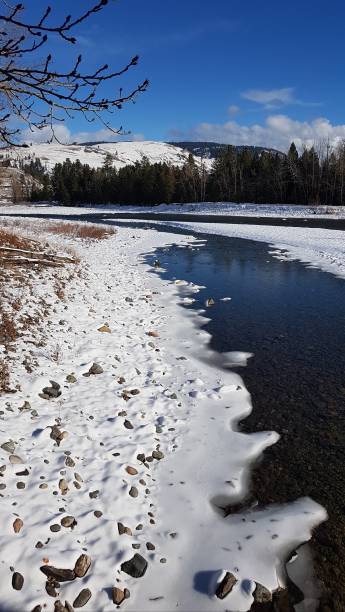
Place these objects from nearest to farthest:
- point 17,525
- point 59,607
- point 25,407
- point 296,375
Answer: point 59,607, point 17,525, point 25,407, point 296,375

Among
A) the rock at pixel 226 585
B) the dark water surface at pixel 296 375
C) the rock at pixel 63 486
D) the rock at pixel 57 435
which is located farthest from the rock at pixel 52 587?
the dark water surface at pixel 296 375

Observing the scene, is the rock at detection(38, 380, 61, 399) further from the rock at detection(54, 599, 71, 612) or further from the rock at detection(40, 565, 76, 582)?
the rock at detection(54, 599, 71, 612)

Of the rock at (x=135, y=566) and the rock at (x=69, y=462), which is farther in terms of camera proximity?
the rock at (x=69, y=462)

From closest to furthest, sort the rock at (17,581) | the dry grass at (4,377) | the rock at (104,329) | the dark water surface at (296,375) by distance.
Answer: the rock at (17,581) → the dark water surface at (296,375) → the dry grass at (4,377) → the rock at (104,329)

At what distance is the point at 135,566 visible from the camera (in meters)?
4.11

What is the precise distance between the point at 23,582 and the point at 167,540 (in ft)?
5.04

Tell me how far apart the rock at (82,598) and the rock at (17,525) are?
3.18 ft

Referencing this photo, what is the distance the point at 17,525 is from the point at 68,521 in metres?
0.54

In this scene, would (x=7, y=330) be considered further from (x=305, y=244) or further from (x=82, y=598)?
(x=305, y=244)

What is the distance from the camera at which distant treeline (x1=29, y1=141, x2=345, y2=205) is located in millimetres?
70875

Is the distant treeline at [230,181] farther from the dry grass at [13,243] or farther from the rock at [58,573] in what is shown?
the rock at [58,573]

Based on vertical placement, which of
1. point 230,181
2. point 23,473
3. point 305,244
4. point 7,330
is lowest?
point 23,473

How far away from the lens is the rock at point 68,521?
4.48m

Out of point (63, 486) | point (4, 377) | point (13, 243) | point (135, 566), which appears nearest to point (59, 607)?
point (135, 566)
